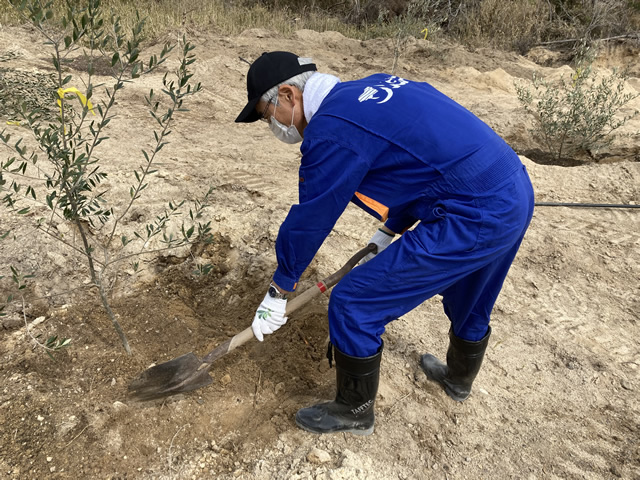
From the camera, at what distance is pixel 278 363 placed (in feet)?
9.05

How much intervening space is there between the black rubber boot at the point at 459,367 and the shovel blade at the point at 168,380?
4.28 feet

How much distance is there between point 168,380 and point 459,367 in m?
1.52

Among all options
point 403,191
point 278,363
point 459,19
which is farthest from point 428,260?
point 459,19

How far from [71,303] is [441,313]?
2451mm

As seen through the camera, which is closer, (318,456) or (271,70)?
(271,70)

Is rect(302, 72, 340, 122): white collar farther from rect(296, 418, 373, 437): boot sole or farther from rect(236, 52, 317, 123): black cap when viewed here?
rect(296, 418, 373, 437): boot sole

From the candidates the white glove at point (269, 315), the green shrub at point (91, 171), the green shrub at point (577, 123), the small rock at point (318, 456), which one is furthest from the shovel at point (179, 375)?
the green shrub at point (577, 123)

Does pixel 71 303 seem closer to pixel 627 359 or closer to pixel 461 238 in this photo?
pixel 461 238

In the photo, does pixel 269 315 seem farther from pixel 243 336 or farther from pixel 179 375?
pixel 179 375

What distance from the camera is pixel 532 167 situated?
5.18 m

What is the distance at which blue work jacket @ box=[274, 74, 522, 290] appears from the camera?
1.80m

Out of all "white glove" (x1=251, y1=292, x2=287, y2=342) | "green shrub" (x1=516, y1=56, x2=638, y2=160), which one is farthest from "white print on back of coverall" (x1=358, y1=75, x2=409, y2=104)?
"green shrub" (x1=516, y1=56, x2=638, y2=160)

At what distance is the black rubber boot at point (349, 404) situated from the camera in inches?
83.0

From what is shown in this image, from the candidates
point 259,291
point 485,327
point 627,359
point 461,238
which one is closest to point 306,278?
point 259,291
